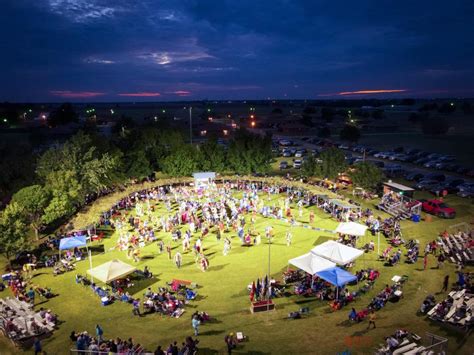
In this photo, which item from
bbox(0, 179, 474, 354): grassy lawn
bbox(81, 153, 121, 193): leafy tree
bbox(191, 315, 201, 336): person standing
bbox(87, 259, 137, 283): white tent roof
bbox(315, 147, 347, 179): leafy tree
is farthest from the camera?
bbox(315, 147, 347, 179): leafy tree

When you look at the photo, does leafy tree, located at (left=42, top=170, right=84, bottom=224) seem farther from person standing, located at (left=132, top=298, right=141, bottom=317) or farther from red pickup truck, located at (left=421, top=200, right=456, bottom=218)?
red pickup truck, located at (left=421, top=200, right=456, bottom=218)

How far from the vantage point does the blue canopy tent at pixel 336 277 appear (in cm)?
1861

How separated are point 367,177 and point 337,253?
20.0 m

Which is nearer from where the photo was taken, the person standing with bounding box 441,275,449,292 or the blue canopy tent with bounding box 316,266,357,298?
the blue canopy tent with bounding box 316,266,357,298

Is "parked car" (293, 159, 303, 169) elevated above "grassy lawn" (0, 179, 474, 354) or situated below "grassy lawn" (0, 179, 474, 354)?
above

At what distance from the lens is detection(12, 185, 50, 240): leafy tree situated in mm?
27188

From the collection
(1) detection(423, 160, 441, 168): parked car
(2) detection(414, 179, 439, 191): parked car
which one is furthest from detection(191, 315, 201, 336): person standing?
(1) detection(423, 160, 441, 168): parked car

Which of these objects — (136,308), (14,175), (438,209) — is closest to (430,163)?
(438,209)

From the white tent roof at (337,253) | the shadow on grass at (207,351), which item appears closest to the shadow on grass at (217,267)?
the white tent roof at (337,253)

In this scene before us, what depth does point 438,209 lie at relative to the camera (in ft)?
110

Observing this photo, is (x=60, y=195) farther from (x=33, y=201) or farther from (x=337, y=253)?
(x=337, y=253)

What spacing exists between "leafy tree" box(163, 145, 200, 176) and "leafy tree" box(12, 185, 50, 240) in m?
19.9

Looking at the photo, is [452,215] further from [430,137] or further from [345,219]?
[430,137]

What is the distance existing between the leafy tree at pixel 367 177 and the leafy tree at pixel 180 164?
1994cm
